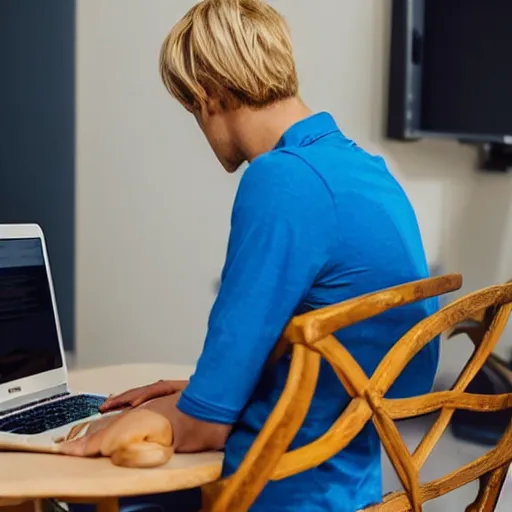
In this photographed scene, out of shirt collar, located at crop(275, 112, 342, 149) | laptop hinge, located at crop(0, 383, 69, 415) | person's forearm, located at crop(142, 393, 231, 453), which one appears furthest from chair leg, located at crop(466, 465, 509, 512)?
laptop hinge, located at crop(0, 383, 69, 415)

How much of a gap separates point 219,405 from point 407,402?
192 mm

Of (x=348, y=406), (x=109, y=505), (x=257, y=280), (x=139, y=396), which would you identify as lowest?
(x=109, y=505)

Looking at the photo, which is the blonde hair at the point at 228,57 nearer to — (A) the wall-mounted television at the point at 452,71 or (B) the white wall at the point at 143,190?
(B) the white wall at the point at 143,190

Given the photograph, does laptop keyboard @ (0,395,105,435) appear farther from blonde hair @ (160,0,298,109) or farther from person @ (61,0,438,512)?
blonde hair @ (160,0,298,109)

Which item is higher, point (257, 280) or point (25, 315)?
point (257, 280)

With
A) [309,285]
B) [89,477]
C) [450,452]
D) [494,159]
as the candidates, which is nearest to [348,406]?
[309,285]

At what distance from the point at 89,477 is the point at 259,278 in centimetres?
25

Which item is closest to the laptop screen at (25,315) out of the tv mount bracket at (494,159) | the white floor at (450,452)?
the white floor at (450,452)

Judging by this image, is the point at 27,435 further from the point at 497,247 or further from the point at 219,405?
the point at 497,247

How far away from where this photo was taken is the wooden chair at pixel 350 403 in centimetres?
73

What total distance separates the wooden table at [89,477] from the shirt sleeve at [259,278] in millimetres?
55

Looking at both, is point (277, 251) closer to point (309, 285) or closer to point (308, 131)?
point (309, 285)

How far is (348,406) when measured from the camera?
0.78m

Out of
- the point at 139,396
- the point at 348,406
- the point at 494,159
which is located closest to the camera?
the point at 348,406
